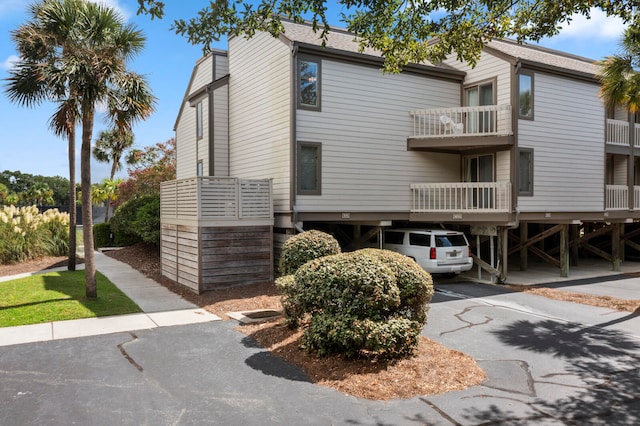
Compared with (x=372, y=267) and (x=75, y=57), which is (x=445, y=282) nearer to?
(x=372, y=267)

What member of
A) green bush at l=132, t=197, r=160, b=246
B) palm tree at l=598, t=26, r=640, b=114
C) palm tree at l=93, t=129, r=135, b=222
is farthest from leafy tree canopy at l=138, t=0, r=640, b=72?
palm tree at l=93, t=129, r=135, b=222

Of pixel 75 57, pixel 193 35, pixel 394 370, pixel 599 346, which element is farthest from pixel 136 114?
pixel 599 346

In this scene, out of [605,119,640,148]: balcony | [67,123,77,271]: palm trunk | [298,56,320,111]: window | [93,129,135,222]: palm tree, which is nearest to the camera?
[298,56,320,111]: window

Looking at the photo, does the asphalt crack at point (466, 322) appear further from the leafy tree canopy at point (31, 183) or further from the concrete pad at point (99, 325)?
the leafy tree canopy at point (31, 183)

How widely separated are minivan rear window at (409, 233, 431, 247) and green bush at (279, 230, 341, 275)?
5.15 m

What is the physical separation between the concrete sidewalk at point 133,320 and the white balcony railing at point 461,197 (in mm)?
8906

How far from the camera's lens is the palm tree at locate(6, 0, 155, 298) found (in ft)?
37.7

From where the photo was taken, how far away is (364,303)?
7211 millimetres

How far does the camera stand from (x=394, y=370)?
6.94m

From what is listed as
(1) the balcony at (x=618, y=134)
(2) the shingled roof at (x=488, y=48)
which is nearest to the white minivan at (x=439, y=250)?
(2) the shingled roof at (x=488, y=48)

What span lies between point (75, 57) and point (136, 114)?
1.89 m

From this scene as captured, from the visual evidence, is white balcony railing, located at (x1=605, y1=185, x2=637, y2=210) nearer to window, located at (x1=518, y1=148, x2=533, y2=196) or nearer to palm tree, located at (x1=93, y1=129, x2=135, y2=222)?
window, located at (x1=518, y1=148, x2=533, y2=196)

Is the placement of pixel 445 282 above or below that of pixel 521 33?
below

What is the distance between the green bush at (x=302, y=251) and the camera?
10891 millimetres
